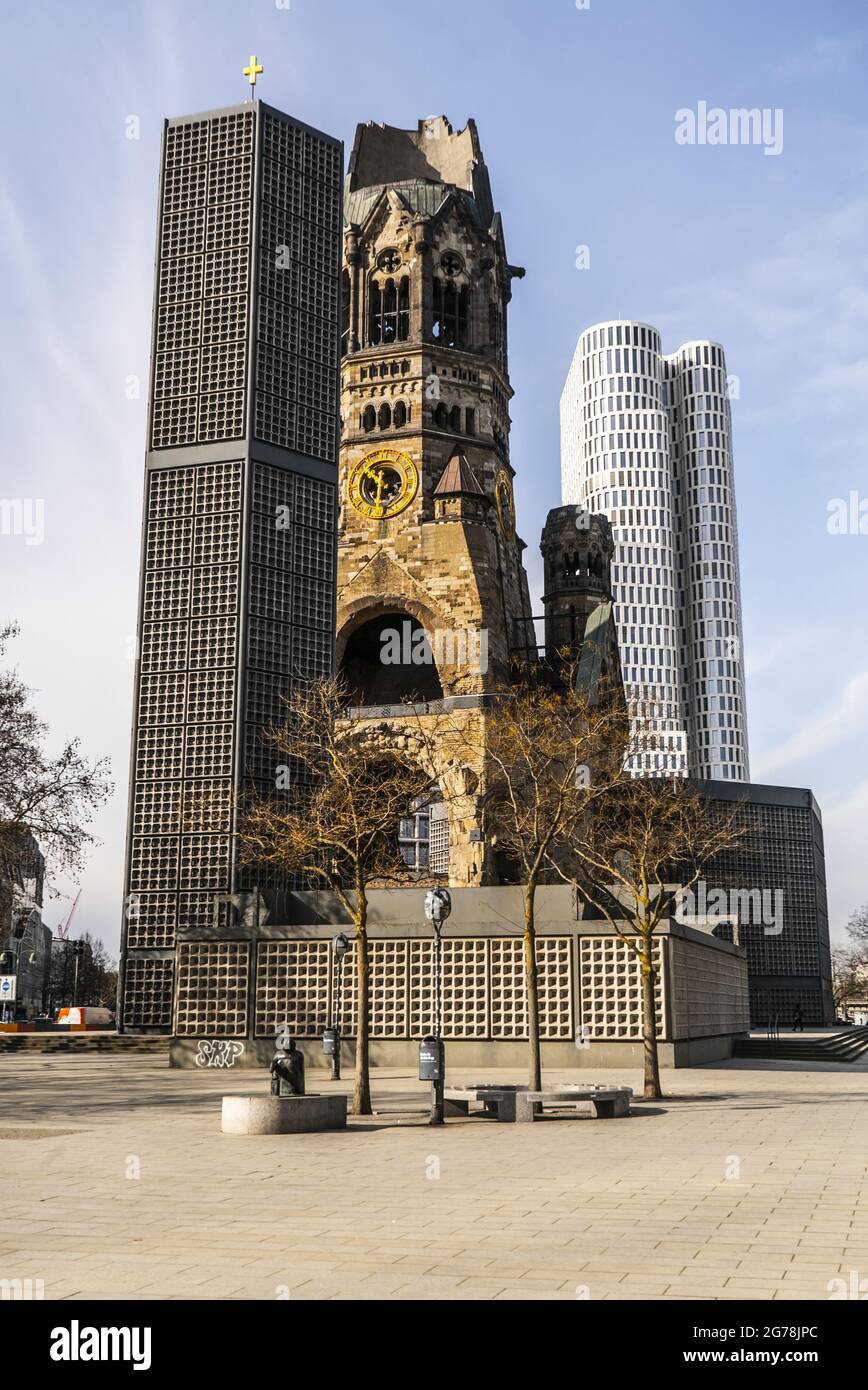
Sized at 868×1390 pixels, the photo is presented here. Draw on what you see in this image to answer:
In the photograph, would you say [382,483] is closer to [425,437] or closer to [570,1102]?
[425,437]

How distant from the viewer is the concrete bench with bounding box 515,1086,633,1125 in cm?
2123

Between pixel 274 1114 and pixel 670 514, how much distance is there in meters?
168

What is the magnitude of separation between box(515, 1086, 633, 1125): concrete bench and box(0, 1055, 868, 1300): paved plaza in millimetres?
330

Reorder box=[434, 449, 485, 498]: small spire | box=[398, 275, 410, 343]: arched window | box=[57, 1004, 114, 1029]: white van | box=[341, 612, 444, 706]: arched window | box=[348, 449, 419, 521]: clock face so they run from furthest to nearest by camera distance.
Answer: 1. box=[398, 275, 410, 343]: arched window
2. box=[57, 1004, 114, 1029]: white van
3. box=[348, 449, 419, 521]: clock face
4. box=[341, 612, 444, 706]: arched window
5. box=[434, 449, 485, 498]: small spire

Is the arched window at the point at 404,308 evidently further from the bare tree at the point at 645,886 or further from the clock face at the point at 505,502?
the bare tree at the point at 645,886

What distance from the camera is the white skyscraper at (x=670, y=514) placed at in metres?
176

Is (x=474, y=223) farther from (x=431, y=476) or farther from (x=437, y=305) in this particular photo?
(x=431, y=476)

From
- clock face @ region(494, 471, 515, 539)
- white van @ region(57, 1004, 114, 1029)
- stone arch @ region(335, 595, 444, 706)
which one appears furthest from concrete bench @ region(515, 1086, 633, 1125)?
white van @ region(57, 1004, 114, 1029)

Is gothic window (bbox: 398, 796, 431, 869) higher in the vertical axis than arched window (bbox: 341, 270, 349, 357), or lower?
lower

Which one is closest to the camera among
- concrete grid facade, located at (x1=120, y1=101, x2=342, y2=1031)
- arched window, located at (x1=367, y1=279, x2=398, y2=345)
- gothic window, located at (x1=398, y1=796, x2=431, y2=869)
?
concrete grid facade, located at (x1=120, y1=101, x2=342, y2=1031)

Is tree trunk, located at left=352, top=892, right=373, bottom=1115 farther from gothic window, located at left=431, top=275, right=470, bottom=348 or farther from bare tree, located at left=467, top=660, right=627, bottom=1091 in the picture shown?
gothic window, located at left=431, top=275, right=470, bottom=348

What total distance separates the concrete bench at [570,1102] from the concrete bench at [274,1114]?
12.2 feet

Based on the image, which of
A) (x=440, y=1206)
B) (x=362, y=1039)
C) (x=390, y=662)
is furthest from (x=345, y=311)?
(x=440, y=1206)

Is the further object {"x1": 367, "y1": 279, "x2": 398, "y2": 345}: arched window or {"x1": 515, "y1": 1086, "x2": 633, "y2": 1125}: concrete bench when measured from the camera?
{"x1": 367, "y1": 279, "x2": 398, "y2": 345}: arched window
